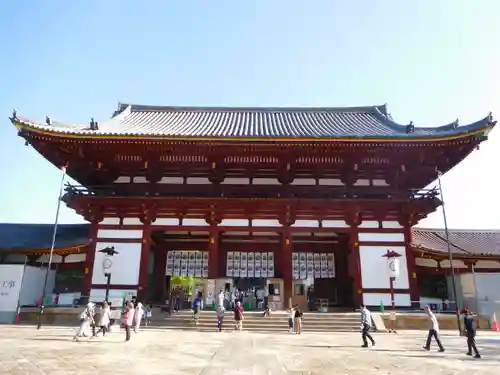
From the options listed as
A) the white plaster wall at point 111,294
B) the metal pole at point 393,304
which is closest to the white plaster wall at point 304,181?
the metal pole at point 393,304

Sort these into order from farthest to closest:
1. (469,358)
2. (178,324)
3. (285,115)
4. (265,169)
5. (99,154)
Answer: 1. (285,115)
2. (265,169)
3. (99,154)
4. (178,324)
5. (469,358)

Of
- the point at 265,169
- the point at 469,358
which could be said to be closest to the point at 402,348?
the point at 469,358

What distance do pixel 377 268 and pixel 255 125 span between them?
12097 millimetres

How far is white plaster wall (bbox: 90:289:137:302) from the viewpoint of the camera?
58.4 feet

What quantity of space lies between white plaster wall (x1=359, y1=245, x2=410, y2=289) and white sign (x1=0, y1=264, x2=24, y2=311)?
17706 mm

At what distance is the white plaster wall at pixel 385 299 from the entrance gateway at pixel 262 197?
0.05 meters

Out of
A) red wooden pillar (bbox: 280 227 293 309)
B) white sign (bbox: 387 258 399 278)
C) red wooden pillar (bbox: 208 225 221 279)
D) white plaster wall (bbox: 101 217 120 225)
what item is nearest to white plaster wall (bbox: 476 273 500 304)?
white sign (bbox: 387 258 399 278)

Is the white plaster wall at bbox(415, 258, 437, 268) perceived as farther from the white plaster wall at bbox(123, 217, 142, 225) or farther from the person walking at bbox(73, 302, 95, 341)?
the person walking at bbox(73, 302, 95, 341)

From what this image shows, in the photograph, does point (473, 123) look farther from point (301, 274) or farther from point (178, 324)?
point (178, 324)

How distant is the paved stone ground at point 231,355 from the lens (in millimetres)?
8258

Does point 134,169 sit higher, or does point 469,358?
point 134,169

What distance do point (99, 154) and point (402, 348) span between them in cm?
1629

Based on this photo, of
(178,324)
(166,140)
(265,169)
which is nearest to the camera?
(178,324)

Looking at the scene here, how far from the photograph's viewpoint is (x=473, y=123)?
17.1 metres
